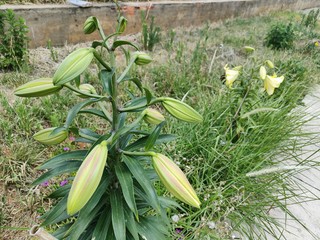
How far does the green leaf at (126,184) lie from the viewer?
2.67 feet

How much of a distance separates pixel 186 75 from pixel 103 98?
2201 millimetres

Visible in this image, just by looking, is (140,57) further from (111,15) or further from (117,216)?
(111,15)

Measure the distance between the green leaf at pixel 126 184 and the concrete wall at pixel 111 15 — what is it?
8.20ft

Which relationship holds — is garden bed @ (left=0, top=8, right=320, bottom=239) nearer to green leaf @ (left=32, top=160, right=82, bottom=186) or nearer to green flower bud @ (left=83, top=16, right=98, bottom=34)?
green leaf @ (left=32, top=160, right=82, bottom=186)

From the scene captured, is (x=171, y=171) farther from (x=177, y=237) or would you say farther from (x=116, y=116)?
(x=177, y=237)

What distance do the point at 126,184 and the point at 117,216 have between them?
0.49ft

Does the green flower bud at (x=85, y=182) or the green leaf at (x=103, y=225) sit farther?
the green leaf at (x=103, y=225)

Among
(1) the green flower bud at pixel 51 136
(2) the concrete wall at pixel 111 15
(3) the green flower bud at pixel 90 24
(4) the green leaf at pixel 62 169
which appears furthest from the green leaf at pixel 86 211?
(2) the concrete wall at pixel 111 15

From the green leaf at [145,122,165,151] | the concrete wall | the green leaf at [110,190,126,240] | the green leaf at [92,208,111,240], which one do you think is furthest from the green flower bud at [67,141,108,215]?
the concrete wall

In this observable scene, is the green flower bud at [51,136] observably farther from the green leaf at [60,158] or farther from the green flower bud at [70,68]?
the green flower bud at [70,68]

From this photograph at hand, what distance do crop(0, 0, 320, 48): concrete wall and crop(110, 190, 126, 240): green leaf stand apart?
2462mm

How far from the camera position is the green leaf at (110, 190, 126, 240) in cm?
91

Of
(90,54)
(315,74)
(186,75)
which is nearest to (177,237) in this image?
(90,54)

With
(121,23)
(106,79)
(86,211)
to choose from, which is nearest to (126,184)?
(86,211)
